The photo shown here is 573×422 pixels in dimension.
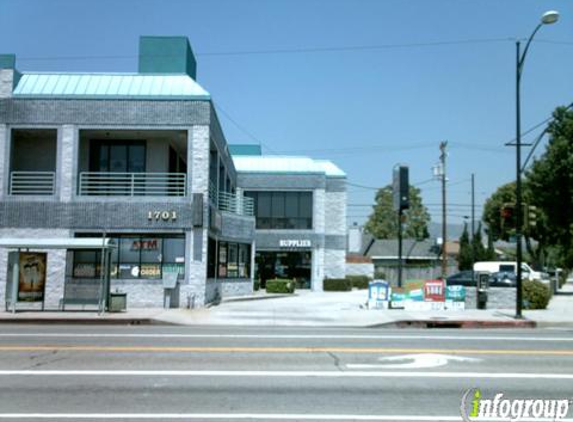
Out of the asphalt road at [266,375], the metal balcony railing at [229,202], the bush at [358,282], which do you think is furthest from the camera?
the bush at [358,282]

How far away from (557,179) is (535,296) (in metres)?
16.2

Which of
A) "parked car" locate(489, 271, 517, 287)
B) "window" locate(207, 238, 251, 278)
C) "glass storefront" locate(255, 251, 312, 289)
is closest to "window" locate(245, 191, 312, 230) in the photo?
"glass storefront" locate(255, 251, 312, 289)

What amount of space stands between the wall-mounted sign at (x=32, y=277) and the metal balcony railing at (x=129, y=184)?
3844 millimetres

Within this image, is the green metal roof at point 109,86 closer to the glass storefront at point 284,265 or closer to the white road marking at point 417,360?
the white road marking at point 417,360

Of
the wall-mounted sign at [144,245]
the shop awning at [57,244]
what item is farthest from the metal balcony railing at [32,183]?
the shop awning at [57,244]

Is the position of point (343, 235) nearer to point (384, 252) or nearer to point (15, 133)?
point (15, 133)

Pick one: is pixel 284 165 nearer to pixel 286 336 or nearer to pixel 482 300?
pixel 482 300

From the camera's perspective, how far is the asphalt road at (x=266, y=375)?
799 cm

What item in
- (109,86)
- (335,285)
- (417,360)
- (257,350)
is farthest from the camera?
(335,285)

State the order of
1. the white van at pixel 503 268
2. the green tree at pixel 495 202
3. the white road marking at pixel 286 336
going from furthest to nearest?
the green tree at pixel 495 202 → the white van at pixel 503 268 → the white road marking at pixel 286 336

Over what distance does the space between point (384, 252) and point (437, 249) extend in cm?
1081

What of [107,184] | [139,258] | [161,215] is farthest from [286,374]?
[107,184]

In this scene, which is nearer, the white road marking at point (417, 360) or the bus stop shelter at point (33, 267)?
the white road marking at point (417, 360)

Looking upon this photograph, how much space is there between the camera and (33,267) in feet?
74.4
